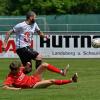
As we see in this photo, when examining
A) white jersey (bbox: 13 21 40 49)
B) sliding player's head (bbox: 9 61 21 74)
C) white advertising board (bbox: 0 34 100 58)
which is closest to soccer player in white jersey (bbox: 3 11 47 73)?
white jersey (bbox: 13 21 40 49)

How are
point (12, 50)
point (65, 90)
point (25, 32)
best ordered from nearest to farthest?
point (65, 90)
point (25, 32)
point (12, 50)

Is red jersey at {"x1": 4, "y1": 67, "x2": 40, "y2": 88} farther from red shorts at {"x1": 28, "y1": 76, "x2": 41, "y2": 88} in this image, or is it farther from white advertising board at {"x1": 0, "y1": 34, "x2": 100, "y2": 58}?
white advertising board at {"x1": 0, "y1": 34, "x2": 100, "y2": 58}

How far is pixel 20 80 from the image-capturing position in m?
13.9

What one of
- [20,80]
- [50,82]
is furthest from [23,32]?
[50,82]

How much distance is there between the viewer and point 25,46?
54.7 feet

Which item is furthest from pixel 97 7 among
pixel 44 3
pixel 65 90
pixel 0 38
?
pixel 65 90

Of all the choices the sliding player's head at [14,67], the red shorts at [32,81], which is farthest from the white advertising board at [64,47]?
the sliding player's head at [14,67]

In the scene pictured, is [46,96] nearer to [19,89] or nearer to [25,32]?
[19,89]

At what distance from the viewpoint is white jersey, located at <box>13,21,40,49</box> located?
54.3 ft

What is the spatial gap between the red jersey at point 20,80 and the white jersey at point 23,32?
8.74 ft

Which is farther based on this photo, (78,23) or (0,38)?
(78,23)

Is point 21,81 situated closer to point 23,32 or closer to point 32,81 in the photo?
point 32,81

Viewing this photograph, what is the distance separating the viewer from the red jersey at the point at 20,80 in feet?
45.4

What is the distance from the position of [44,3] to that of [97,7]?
4.66 m
